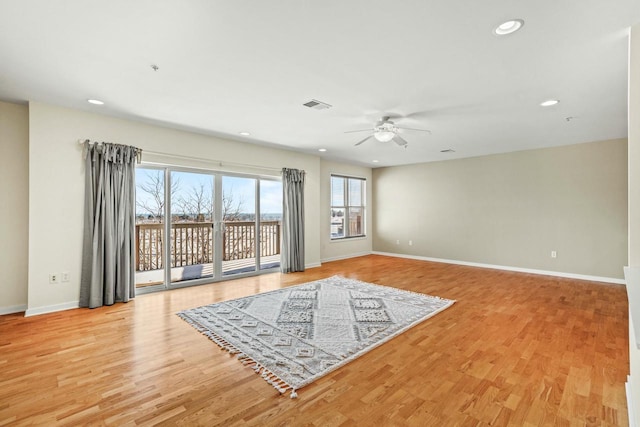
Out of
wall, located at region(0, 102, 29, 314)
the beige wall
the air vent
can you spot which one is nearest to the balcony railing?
wall, located at region(0, 102, 29, 314)

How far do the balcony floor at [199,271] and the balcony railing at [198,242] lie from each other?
0.07m

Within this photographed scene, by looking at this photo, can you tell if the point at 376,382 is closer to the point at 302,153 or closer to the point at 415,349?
the point at 415,349

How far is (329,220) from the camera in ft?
23.9

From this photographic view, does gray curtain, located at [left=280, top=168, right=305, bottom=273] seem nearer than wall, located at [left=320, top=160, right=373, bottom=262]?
Yes

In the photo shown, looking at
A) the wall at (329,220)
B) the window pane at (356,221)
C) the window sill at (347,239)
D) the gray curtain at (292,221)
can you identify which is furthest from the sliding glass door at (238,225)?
the window pane at (356,221)

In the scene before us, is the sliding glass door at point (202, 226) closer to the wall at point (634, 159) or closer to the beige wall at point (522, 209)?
the beige wall at point (522, 209)

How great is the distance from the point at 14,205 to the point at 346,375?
438 centimetres

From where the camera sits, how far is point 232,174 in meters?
5.28

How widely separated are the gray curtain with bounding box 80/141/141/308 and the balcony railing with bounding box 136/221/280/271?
0.46 metres

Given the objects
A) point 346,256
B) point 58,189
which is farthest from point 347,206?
point 58,189

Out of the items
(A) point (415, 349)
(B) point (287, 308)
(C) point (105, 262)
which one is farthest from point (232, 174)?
(A) point (415, 349)

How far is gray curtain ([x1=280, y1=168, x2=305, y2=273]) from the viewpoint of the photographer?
5832mm

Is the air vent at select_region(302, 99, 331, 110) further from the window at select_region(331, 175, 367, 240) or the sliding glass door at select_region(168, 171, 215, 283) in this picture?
the window at select_region(331, 175, 367, 240)

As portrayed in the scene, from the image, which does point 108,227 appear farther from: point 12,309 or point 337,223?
point 337,223
